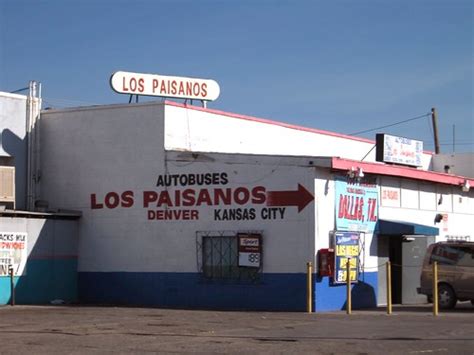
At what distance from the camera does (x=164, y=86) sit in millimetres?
30969

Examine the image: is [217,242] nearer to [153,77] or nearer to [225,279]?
[225,279]

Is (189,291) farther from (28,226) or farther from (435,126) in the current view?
(435,126)

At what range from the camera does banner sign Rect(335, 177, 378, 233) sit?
2516 centimetres

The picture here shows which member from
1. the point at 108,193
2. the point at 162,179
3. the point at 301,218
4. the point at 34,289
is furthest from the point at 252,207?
the point at 34,289

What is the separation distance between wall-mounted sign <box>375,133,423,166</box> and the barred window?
878 cm

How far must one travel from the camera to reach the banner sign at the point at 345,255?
24.7 m

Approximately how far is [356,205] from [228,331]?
9.75m

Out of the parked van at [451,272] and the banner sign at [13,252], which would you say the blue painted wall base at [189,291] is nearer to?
the banner sign at [13,252]

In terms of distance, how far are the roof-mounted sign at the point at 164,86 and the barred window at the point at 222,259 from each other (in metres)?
7.13

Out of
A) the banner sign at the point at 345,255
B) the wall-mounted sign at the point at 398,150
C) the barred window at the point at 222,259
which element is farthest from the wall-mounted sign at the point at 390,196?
the barred window at the point at 222,259

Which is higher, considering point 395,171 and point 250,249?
point 395,171

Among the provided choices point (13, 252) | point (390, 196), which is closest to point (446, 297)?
point (390, 196)

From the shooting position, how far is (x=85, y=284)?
1089 inches

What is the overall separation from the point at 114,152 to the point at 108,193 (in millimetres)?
1318
